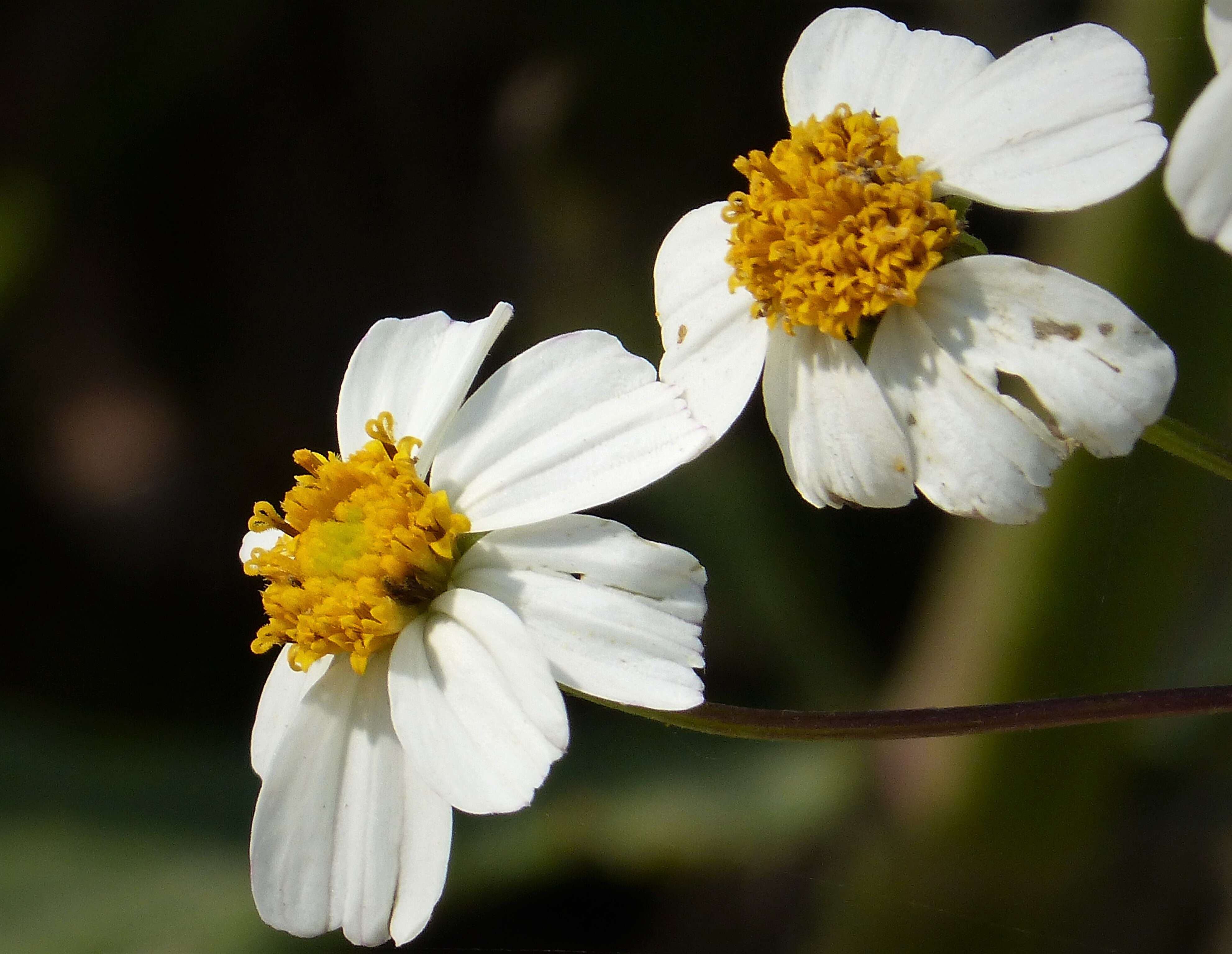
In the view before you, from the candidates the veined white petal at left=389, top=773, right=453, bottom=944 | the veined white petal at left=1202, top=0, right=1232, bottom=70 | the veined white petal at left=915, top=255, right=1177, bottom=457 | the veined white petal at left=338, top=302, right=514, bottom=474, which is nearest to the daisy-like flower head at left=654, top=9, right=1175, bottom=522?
the veined white petal at left=915, top=255, right=1177, bottom=457

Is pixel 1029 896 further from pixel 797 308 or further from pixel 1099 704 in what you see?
pixel 797 308

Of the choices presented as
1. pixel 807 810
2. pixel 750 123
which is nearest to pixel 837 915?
pixel 807 810

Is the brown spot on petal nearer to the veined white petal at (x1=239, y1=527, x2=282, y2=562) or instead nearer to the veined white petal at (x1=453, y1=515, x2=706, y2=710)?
the veined white petal at (x1=453, y1=515, x2=706, y2=710)

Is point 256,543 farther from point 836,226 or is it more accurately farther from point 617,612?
point 836,226

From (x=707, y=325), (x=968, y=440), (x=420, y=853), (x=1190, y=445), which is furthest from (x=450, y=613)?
(x=1190, y=445)

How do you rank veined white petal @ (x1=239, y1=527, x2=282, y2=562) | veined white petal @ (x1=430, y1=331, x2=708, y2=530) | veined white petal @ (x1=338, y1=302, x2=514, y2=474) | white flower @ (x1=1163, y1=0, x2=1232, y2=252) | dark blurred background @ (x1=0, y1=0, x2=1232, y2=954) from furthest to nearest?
dark blurred background @ (x1=0, y1=0, x2=1232, y2=954)
veined white petal @ (x1=239, y1=527, x2=282, y2=562)
veined white petal @ (x1=338, y1=302, x2=514, y2=474)
veined white petal @ (x1=430, y1=331, x2=708, y2=530)
white flower @ (x1=1163, y1=0, x2=1232, y2=252)

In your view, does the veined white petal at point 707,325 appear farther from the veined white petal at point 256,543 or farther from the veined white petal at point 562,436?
the veined white petal at point 256,543
